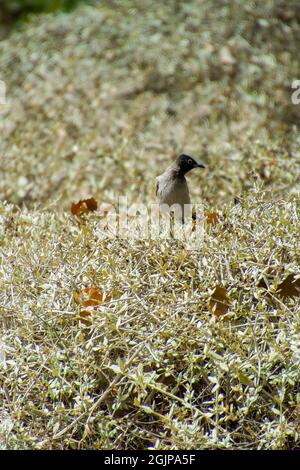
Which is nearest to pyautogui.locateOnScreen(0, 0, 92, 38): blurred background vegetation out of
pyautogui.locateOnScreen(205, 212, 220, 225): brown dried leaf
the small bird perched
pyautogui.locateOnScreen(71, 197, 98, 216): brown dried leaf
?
the small bird perched

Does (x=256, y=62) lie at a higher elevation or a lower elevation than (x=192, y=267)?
lower

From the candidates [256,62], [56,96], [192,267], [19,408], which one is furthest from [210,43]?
[19,408]

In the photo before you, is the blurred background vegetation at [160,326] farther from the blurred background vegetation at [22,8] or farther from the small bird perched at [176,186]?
the blurred background vegetation at [22,8]

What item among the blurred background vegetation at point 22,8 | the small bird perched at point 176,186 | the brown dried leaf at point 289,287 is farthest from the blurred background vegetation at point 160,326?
the blurred background vegetation at point 22,8

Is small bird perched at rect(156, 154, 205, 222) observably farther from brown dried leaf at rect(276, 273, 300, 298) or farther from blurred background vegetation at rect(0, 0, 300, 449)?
brown dried leaf at rect(276, 273, 300, 298)

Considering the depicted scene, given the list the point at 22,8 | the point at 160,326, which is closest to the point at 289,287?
the point at 160,326

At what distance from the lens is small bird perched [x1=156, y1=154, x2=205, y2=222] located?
545 cm

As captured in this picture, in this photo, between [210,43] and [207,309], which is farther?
[210,43]

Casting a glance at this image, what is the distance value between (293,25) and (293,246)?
5907 mm
